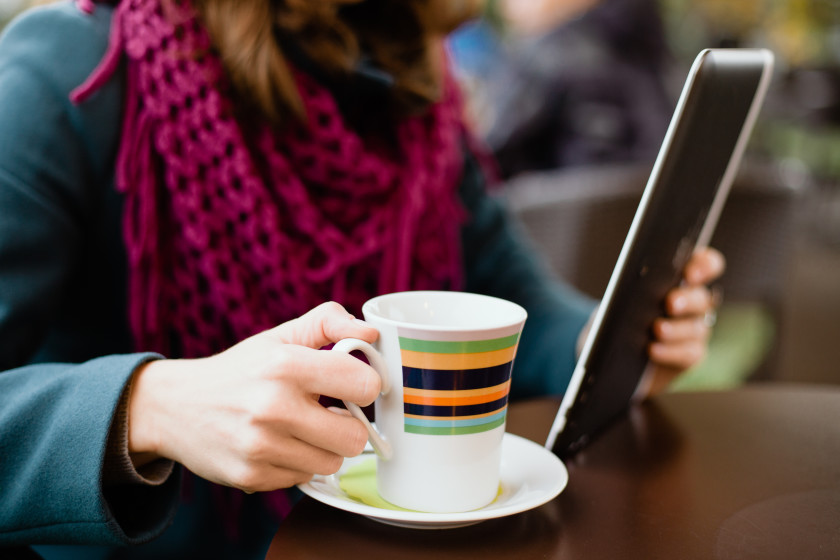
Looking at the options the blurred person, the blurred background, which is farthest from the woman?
the blurred person

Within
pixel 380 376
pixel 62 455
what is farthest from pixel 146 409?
pixel 380 376

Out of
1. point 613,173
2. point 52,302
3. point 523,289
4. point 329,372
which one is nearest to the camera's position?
point 329,372

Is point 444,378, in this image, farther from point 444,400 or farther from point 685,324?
point 685,324

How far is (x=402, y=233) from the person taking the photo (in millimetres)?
901

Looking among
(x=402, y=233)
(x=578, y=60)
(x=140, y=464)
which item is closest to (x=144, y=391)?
(x=140, y=464)

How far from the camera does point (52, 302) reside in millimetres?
689

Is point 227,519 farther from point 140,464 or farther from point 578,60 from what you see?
point 578,60

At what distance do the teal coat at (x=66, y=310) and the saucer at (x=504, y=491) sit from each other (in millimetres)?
139

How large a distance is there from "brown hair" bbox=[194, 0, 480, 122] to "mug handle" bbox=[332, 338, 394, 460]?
1.38 ft

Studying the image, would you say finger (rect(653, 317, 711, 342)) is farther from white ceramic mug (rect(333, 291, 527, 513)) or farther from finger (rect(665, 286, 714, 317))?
white ceramic mug (rect(333, 291, 527, 513))

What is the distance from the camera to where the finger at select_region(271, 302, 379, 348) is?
1.56 feet

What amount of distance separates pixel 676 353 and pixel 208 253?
501 millimetres

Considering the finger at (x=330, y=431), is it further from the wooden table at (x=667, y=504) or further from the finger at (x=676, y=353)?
the finger at (x=676, y=353)

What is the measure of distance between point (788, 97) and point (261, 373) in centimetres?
563
